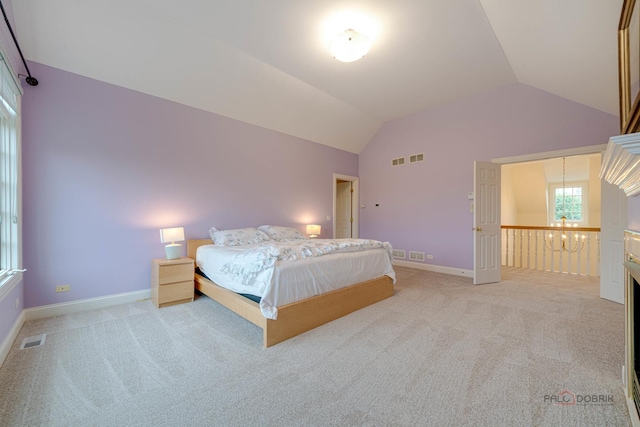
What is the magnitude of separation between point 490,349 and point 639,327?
0.93 m

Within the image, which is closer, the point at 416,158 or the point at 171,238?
the point at 171,238

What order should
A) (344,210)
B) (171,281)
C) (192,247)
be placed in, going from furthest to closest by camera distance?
(344,210)
(192,247)
(171,281)

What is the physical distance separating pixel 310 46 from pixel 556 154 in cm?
390

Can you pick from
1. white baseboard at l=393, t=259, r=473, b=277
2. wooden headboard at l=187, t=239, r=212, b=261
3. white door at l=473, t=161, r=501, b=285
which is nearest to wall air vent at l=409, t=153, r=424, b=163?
white door at l=473, t=161, r=501, b=285

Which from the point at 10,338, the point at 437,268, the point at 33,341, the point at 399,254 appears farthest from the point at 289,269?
the point at 399,254

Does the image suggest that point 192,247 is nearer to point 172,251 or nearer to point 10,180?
point 172,251

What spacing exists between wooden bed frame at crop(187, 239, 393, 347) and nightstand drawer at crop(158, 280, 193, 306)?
6.1 inches

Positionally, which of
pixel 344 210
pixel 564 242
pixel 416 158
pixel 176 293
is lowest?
pixel 176 293

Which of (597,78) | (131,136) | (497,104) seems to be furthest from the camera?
(497,104)

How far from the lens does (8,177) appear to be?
2340mm

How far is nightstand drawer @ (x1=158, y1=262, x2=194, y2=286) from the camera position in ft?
9.90

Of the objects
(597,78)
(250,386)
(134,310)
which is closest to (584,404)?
(250,386)

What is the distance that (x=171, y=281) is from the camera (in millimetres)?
3074

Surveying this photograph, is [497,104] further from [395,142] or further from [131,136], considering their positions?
[131,136]
